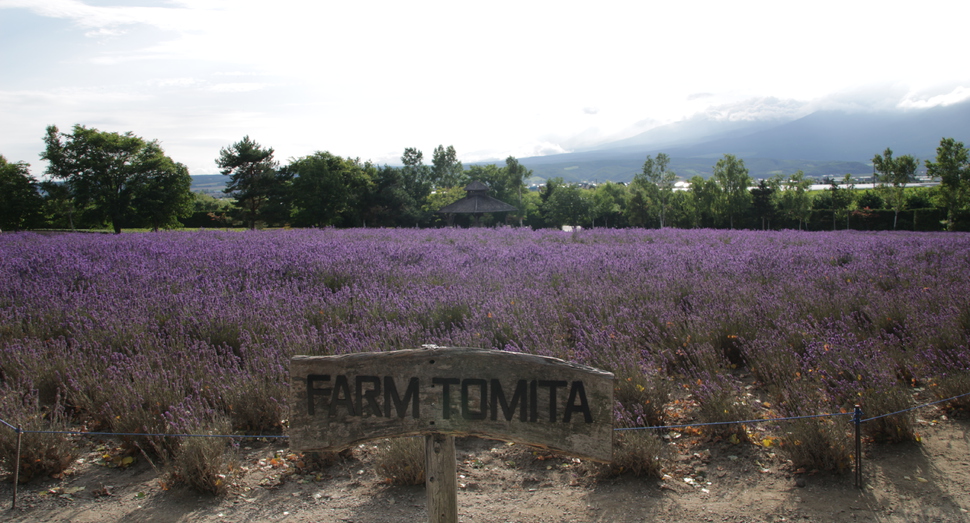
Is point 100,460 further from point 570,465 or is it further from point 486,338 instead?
point 570,465

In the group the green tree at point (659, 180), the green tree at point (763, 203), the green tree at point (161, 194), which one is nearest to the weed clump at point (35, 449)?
the green tree at point (161, 194)

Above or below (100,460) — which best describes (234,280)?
above

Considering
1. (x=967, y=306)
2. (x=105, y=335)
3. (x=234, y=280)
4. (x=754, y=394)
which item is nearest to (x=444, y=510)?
(x=754, y=394)

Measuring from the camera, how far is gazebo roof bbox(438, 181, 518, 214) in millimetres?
27922

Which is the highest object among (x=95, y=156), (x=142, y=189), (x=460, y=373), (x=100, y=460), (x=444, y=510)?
(x=95, y=156)

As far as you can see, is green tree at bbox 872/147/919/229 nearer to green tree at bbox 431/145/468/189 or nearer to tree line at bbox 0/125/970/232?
tree line at bbox 0/125/970/232

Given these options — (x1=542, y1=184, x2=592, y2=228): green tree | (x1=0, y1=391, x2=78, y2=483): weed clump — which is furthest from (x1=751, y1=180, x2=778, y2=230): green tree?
(x1=0, y1=391, x2=78, y2=483): weed clump

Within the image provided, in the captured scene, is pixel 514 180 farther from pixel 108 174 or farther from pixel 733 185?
pixel 108 174

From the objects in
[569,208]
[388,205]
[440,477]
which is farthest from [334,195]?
[440,477]

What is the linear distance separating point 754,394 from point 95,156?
143 ft

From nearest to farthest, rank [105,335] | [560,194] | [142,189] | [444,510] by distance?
[444,510], [105,335], [142,189], [560,194]

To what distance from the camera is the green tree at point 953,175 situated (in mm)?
29531

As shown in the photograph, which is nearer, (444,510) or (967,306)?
(444,510)

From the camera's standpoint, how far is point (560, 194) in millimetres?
55625
